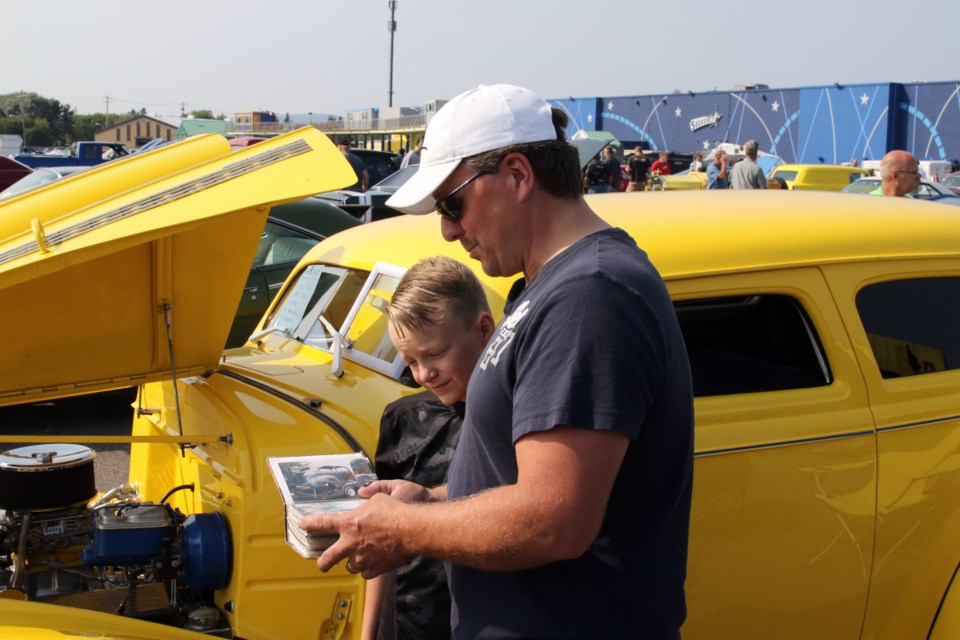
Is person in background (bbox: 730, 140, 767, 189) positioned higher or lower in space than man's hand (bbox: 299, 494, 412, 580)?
higher

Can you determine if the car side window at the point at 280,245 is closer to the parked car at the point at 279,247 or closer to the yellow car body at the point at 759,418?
the parked car at the point at 279,247

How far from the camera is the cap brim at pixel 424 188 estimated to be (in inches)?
69.2

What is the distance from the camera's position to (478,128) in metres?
1.74

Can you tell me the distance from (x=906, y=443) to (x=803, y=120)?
138ft

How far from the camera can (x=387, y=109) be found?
59.1 m

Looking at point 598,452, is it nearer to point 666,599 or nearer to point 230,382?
point 666,599

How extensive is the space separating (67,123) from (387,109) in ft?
138

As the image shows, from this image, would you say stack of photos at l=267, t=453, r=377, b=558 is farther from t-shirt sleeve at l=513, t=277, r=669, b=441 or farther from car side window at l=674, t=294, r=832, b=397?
car side window at l=674, t=294, r=832, b=397

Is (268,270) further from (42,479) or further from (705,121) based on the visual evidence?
(705,121)

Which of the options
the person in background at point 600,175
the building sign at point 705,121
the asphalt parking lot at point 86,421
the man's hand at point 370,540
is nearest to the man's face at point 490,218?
the man's hand at point 370,540

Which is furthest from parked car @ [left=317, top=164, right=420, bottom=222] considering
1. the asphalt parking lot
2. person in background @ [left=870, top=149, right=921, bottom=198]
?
person in background @ [left=870, top=149, right=921, bottom=198]

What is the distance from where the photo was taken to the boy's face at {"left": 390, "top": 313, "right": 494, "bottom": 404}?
2359mm

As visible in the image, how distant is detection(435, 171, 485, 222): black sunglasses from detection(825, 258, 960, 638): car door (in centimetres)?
153

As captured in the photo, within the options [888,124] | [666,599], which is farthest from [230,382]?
[888,124]
